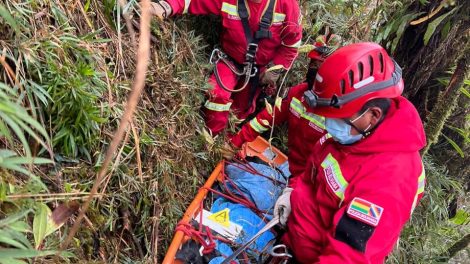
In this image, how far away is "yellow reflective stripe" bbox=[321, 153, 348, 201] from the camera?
7.82 feet

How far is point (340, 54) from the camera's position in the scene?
2436mm

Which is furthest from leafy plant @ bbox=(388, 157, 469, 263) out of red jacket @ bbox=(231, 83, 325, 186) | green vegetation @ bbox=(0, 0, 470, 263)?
red jacket @ bbox=(231, 83, 325, 186)

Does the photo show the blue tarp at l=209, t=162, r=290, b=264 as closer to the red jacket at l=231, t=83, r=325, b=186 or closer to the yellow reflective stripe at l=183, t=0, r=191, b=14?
the red jacket at l=231, t=83, r=325, b=186

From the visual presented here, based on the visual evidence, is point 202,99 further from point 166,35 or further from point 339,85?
point 339,85

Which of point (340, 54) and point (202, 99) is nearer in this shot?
point (340, 54)

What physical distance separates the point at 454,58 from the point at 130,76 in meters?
2.21

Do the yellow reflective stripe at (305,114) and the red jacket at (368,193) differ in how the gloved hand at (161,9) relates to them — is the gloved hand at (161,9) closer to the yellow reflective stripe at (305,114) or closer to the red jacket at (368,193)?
the yellow reflective stripe at (305,114)

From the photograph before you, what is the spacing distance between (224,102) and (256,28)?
28.3 inches

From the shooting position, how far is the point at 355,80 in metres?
2.34

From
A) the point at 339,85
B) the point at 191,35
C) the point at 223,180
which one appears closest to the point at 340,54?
the point at 339,85

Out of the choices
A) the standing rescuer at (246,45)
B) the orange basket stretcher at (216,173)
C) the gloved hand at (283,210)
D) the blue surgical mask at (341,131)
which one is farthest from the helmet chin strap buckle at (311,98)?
the standing rescuer at (246,45)

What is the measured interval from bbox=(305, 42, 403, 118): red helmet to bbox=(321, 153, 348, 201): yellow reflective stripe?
10.7 inches

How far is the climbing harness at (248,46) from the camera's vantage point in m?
3.87

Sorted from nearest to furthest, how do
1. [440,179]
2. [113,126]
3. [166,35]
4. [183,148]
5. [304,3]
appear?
[113,126] < [183,148] < [166,35] < [440,179] < [304,3]
